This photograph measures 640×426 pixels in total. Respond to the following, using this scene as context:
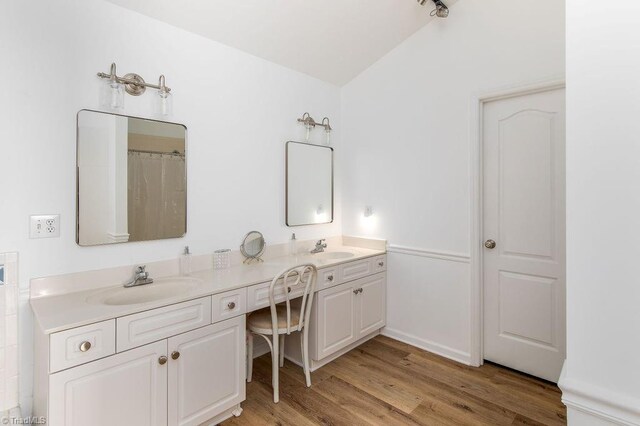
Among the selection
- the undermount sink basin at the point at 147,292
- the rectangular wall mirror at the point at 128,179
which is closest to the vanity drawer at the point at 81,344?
the undermount sink basin at the point at 147,292

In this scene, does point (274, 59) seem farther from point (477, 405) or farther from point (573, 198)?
point (477, 405)

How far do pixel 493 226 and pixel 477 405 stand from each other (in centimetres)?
126

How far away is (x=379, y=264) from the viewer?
3.07m

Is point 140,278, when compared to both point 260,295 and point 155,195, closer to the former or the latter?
point 155,195

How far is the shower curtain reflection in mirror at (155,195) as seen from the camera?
2.06 m

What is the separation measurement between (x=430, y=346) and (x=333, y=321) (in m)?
0.93

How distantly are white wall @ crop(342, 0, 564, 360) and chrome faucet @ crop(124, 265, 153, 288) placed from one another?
197 cm

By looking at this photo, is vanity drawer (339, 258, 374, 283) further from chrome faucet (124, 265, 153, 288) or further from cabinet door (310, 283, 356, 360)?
chrome faucet (124, 265, 153, 288)

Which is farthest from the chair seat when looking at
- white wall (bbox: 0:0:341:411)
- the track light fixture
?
the track light fixture

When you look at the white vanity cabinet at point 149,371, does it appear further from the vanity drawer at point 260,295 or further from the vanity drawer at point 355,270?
the vanity drawer at point 355,270

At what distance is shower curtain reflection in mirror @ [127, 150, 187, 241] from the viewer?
206 centimetres

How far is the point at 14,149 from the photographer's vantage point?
1.67m

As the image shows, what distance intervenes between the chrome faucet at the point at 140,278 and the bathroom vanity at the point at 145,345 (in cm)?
4

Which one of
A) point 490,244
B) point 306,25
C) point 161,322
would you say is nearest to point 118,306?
point 161,322
